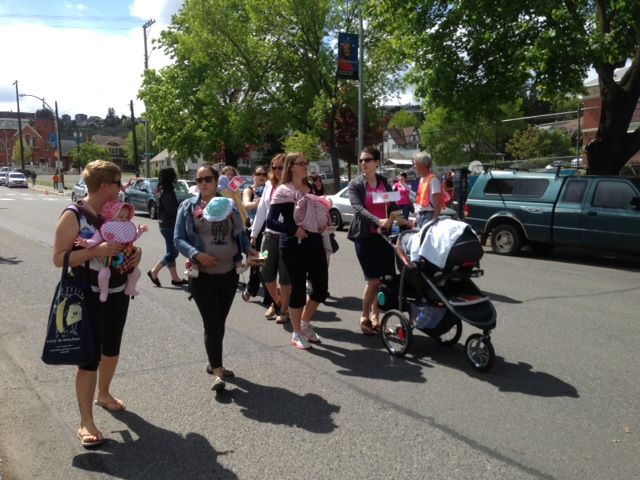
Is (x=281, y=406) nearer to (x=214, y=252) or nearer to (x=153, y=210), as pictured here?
(x=214, y=252)

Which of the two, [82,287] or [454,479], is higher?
[82,287]

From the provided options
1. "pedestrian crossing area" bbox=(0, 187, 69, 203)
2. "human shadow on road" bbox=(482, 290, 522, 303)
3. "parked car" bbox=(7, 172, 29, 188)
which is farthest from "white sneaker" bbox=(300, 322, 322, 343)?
"parked car" bbox=(7, 172, 29, 188)

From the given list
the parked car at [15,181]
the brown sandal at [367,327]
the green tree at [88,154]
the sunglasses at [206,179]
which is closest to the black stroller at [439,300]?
the brown sandal at [367,327]

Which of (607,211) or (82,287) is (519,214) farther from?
(82,287)

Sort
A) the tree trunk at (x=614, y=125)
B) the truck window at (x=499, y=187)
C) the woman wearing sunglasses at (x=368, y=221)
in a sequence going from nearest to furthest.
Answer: the woman wearing sunglasses at (x=368, y=221) < the truck window at (x=499, y=187) < the tree trunk at (x=614, y=125)

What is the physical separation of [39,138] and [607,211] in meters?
129

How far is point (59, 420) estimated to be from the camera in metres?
4.07

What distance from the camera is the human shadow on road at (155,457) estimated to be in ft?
11.1

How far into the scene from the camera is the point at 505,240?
1262 centimetres

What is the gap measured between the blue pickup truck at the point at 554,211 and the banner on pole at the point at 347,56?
38.7 ft

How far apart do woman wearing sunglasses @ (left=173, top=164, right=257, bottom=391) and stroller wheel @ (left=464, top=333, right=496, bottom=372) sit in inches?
84.5

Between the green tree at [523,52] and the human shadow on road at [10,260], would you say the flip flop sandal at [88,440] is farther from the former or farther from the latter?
the green tree at [523,52]

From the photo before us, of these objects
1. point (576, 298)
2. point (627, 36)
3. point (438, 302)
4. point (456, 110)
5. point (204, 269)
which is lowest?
point (576, 298)

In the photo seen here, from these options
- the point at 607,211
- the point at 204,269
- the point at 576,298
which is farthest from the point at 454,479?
the point at 607,211
